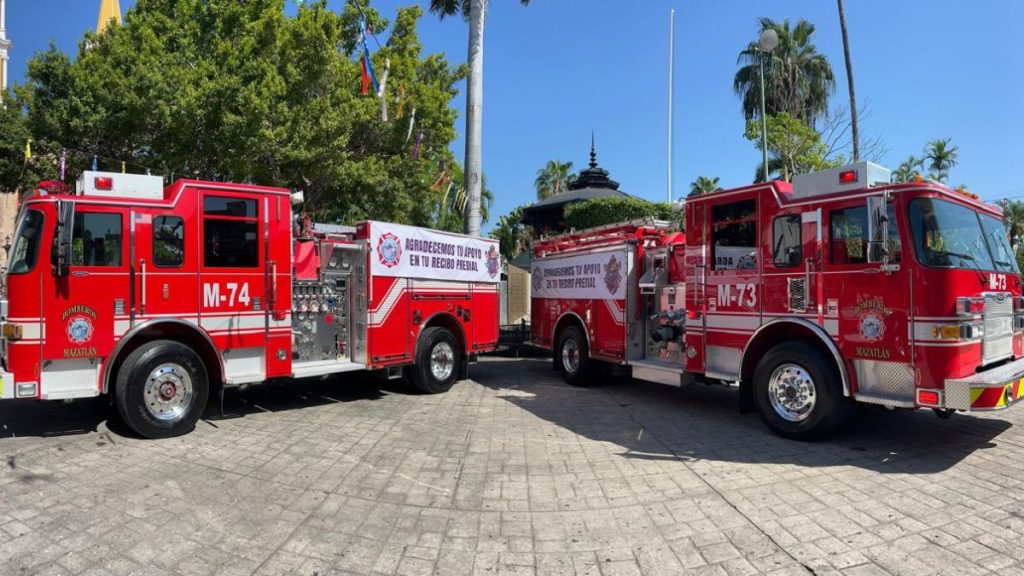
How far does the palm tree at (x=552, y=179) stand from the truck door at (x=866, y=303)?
48.6m

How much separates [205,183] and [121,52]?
797 centimetres

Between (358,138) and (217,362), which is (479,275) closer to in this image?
(217,362)

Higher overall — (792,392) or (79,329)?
(79,329)

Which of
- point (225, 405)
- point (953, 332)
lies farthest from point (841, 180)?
point (225, 405)

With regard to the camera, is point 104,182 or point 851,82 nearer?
point 104,182

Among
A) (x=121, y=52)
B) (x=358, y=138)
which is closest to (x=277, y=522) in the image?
(x=358, y=138)

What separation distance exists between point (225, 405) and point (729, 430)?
21.0ft

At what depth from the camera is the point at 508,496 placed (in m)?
4.67

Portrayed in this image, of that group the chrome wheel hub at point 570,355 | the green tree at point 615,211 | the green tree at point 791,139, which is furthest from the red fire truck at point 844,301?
the green tree at point 615,211

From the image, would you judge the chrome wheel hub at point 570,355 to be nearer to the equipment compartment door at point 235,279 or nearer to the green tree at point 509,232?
the equipment compartment door at point 235,279

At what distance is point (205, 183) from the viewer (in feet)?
21.9

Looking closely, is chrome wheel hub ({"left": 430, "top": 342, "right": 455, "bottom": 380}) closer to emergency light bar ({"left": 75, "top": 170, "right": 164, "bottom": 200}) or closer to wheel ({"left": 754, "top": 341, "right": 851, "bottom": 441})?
emergency light bar ({"left": 75, "top": 170, "right": 164, "bottom": 200})

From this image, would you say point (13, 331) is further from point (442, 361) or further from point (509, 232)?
point (509, 232)

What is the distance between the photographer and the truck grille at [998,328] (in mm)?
5637
